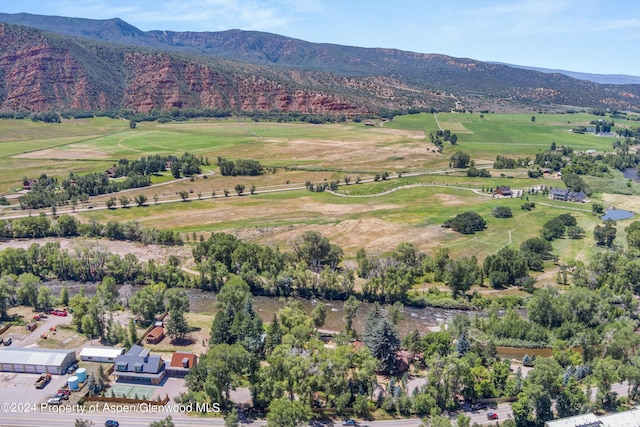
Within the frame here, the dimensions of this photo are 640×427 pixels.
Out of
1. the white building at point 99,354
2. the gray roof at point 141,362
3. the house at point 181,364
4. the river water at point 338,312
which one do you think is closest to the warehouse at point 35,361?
the white building at point 99,354

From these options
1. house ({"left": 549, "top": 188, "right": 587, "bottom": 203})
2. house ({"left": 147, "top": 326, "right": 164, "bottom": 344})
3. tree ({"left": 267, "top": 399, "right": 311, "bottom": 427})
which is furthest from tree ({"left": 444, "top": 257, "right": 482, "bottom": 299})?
house ({"left": 549, "top": 188, "right": 587, "bottom": 203})

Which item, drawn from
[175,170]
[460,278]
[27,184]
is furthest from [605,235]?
[27,184]

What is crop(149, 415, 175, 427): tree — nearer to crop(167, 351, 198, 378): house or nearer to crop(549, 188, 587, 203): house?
crop(167, 351, 198, 378): house

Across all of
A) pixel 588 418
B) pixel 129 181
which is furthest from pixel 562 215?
pixel 129 181

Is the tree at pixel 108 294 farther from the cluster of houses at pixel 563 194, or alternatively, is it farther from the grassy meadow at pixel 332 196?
the cluster of houses at pixel 563 194

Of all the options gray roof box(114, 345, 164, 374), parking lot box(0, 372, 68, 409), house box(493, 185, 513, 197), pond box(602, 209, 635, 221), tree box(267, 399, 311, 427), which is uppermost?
house box(493, 185, 513, 197)

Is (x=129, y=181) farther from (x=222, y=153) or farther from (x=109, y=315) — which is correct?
(x=109, y=315)
